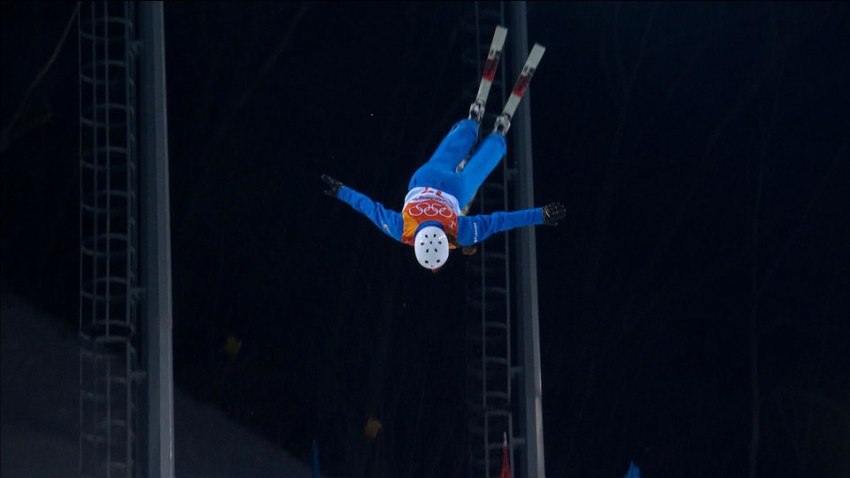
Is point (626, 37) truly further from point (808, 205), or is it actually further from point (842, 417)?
point (842, 417)

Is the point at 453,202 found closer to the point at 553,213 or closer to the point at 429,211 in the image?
the point at 429,211

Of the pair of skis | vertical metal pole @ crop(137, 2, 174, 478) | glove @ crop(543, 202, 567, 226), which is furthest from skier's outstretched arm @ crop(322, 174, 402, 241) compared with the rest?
vertical metal pole @ crop(137, 2, 174, 478)

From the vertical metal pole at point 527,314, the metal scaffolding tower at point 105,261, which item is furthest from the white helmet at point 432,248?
the metal scaffolding tower at point 105,261

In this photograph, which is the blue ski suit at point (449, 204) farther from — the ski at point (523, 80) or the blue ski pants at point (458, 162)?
the ski at point (523, 80)

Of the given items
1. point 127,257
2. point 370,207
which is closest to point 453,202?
point 370,207

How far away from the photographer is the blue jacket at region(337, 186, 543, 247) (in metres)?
4.85

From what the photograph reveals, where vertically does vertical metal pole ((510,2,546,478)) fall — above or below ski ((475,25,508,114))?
below

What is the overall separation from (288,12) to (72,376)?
8.66 feet

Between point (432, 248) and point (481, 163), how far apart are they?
0.85m

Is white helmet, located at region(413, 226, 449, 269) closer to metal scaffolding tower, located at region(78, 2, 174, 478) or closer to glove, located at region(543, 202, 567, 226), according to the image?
glove, located at region(543, 202, 567, 226)

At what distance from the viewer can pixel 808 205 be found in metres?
6.68

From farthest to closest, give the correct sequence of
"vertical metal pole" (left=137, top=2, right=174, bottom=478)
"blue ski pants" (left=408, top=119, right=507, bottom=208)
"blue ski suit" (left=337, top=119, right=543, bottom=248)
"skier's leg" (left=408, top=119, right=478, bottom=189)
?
"vertical metal pole" (left=137, top=2, right=174, bottom=478) → "skier's leg" (left=408, top=119, right=478, bottom=189) → "blue ski pants" (left=408, top=119, right=507, bottom=208) → "blue ski suit" (left=337, top=119, right=543, bottom=248)

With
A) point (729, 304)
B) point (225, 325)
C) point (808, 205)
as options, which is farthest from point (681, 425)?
point (225, 325)

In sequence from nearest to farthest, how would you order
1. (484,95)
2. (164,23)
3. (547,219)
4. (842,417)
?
(547,219)
(484,95)
(842,417)
(164,23)
